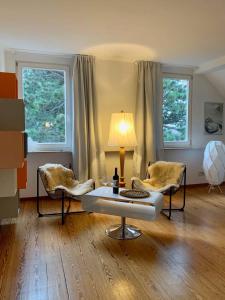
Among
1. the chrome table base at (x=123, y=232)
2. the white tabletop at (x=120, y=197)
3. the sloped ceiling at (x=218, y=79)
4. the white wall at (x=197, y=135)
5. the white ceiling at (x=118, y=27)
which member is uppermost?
the white ceiling at (x=118, y=27)

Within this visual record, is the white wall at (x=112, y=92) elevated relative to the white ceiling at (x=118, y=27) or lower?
lower

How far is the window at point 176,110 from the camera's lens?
199 inches

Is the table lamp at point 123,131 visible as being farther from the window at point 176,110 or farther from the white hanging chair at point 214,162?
the white hanging chair at point 214,162

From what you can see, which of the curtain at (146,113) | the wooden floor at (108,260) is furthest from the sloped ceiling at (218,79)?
the wooden floor at (108,260)

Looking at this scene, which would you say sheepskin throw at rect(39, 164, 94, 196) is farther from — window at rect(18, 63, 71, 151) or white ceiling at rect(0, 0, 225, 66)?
white ceiling at rect(0, 0, 225, 66)

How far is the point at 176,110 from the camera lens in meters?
5.15

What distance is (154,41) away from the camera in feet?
11.8

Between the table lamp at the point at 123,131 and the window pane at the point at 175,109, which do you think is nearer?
the table lamp at the point at 123,131

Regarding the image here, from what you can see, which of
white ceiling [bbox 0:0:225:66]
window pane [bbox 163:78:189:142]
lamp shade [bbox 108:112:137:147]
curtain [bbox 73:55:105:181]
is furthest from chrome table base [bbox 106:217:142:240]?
window pane [bbox 163:78:189:142]

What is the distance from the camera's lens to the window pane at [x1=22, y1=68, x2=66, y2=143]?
170 inches

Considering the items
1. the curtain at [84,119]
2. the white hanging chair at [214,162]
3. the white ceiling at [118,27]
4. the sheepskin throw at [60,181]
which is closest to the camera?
the white ceiling at [118,27]

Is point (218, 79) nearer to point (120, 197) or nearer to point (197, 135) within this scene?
point (197, 135)

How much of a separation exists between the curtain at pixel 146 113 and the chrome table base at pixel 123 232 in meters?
1.60

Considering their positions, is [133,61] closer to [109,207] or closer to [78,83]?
[78,83]
